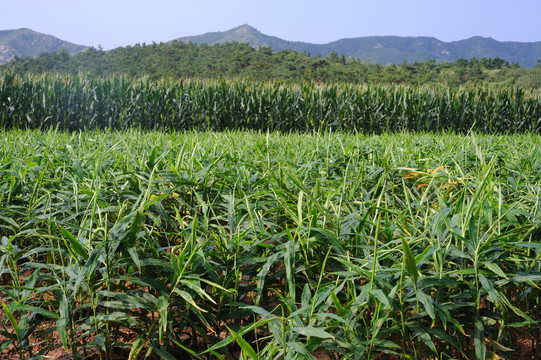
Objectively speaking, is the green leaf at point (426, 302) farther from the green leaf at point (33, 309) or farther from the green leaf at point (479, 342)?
the green leaf at point (33, 309)

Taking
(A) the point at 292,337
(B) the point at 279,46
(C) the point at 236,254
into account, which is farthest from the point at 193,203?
(B) the point at 279,46

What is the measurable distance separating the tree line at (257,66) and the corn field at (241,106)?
28.2m

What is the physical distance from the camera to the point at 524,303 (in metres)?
1.40

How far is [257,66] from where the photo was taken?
46969 mm

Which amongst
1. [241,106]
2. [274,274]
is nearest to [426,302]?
[274,274]

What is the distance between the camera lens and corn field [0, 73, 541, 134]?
12.5 meters

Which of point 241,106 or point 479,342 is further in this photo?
point 241,106

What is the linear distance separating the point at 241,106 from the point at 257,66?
34921mm

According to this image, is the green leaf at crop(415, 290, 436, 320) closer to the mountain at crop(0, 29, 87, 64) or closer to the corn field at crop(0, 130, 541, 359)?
the corn field at crop(0, 130, 541, 359)

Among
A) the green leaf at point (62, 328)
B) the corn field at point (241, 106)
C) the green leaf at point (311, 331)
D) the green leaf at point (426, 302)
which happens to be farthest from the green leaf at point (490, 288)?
the corn field at point (241, 106)

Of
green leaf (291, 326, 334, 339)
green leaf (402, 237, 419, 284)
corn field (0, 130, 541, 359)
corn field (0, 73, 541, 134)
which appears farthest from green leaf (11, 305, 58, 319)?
corn field (0, 73, 541, 134)

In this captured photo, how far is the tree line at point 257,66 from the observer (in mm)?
44750

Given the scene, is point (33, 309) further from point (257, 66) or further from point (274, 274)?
point (257, 66)

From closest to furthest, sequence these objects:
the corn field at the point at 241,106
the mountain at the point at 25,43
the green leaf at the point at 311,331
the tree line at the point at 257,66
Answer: the green leaf at the point at 311,331
the corn field at the point at 241,106
the tree line at the point at 257,66
the mountain at the point at 25,43
